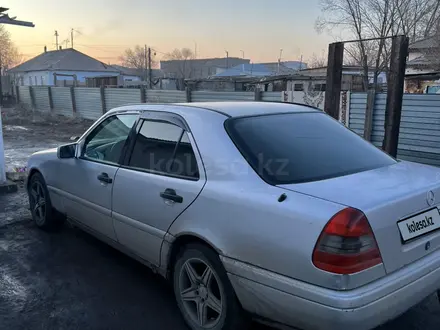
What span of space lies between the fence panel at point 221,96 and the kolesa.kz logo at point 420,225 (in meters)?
10.5

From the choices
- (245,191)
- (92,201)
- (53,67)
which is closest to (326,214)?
(245,191)

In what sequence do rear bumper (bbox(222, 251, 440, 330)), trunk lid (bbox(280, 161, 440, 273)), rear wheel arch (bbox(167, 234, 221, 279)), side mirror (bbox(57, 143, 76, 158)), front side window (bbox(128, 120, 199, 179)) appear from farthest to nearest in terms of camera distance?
side mirror (bbox(57, 143, 76, 158)), front side window (bbox(128, 120, 199, 179)), rear wheel arch (bbox(167, 234, 221, 279)), trunk lid (bbox(280, 161, 440, 273)), rear bumper (bbox(222, 251, 440, 330))

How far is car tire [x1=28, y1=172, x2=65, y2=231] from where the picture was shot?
4645mm

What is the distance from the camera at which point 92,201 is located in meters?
3.71

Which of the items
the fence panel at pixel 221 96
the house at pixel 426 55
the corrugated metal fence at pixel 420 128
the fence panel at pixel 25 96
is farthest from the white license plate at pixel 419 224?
the fence panel at pixel 25 96

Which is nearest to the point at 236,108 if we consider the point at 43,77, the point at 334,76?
the point at 334,76

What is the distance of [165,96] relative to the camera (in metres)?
16.5

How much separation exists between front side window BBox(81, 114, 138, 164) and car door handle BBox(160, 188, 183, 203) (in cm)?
81

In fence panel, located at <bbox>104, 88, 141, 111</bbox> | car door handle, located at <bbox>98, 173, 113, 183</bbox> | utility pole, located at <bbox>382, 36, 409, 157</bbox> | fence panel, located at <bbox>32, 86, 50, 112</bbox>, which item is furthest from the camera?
fence panel, located at <bbox>32, 86, 50, 112</bbox>

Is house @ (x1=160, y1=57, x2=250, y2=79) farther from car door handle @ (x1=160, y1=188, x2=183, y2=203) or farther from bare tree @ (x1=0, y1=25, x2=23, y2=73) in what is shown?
car door handle @ (x1=160, y1=188, x2=183, y2=203)

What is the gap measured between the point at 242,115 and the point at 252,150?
1.40 feet

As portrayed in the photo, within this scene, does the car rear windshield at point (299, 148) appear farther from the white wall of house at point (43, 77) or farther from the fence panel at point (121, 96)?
the white wall of house at point (43, 77)

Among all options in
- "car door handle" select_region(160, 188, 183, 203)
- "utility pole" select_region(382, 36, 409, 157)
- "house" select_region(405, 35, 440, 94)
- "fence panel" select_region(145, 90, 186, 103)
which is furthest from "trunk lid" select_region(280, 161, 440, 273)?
"house" select_region(405, 35, 440, 94)

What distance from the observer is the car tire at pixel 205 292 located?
249 cm
